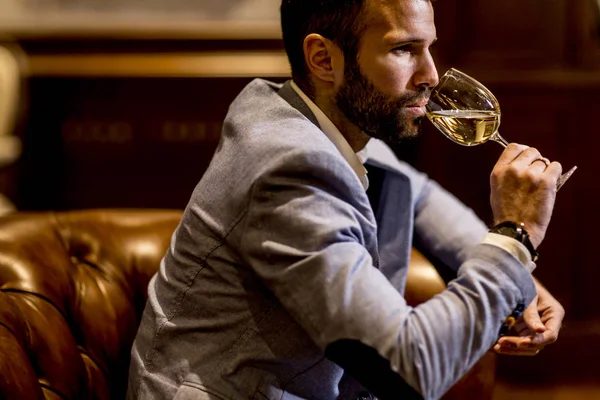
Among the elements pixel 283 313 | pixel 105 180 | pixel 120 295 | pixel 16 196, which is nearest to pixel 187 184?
pixel 105 180

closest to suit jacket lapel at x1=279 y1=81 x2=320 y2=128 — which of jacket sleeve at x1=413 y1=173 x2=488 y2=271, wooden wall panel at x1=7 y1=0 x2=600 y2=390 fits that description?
jacket sleeve at x1=413 y1=173 x2=488 y2=271

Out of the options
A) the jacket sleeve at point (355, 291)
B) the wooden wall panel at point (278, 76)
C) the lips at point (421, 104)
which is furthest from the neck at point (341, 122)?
the wooden wall panel at point (278, 76)

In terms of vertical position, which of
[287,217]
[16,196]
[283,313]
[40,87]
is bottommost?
[16,196]

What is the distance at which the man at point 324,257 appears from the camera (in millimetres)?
1054

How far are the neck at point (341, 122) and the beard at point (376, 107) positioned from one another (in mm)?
26

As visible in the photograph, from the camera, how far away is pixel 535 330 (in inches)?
55.9

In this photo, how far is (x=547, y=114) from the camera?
3037 millimetres

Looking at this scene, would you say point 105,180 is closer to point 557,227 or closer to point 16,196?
point 16,196

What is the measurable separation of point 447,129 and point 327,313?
0.46 m

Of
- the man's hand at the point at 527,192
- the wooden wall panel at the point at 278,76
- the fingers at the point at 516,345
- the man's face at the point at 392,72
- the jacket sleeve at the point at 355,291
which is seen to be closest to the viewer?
the jacket sleeve at the point at 355,291

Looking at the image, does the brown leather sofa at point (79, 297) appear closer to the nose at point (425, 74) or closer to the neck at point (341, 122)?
the neck at point (341, 122)

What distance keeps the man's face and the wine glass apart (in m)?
0.02

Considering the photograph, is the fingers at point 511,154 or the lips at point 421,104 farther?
the lips at point 421,104

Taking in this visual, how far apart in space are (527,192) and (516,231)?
0.21ft
